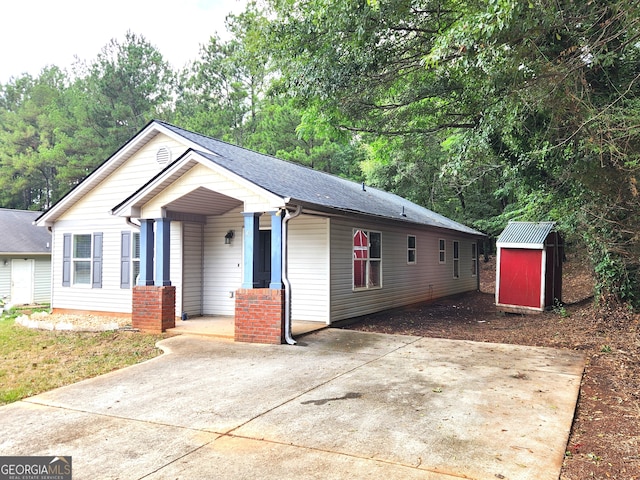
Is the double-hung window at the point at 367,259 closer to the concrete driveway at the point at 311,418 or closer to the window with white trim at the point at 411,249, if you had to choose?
the window with white trim at the point at 411,249

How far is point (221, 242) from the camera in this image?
1110cm

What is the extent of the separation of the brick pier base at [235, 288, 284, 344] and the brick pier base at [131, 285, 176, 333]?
1.92m

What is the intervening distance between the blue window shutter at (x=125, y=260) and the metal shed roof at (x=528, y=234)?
32.4 ft

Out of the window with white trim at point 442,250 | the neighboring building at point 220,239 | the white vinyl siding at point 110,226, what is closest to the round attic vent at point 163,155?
the neighboring building at point 220,239

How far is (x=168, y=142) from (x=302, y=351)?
6.76 metres

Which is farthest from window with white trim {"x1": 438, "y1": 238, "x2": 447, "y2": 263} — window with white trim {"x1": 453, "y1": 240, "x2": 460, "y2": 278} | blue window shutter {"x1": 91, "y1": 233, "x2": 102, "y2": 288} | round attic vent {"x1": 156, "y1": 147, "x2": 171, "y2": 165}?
blue window shutter {"x1": 91, "y1": 233, "x2": 102, "y2": 288}

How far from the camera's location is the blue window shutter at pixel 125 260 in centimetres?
1134

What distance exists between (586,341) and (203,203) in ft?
27.0

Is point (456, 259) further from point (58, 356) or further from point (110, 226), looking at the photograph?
point (58, 356)

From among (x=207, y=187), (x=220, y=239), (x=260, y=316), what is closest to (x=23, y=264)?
(x=220, y=239)

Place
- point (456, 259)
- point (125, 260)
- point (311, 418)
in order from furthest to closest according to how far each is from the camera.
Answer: point (456, 259) < point (125, 260) < point (311, 418)

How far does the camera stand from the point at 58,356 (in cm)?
740

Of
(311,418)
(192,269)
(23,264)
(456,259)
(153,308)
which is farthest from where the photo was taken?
(23,264)

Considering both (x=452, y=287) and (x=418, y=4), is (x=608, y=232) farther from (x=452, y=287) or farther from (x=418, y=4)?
(x=452, y=287)
